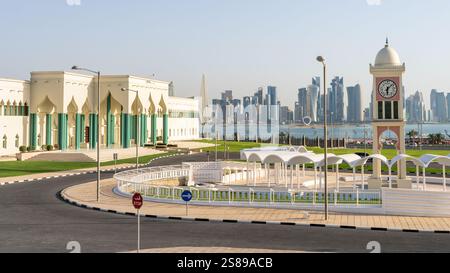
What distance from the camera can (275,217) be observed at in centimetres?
2208

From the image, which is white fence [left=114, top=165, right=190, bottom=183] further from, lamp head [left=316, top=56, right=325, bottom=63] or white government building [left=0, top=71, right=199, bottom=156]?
white government building [left=0, top=71, right=199, bottom=156]

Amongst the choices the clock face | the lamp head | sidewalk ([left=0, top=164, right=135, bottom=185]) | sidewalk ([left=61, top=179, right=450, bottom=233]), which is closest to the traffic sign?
sidewalk ([left=61, top=179, right=450, bottom=233])

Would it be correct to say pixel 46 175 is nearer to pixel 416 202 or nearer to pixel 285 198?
pixel 285 198

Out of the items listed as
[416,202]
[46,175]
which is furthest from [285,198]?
[46,175]

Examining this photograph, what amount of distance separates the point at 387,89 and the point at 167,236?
21239 mm

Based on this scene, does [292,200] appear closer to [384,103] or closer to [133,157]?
[384,103]

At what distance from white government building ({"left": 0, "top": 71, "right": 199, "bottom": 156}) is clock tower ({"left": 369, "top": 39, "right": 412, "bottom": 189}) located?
3716cm

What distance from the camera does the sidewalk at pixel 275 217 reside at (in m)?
20.1

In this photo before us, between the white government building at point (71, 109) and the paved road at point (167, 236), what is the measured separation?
136ft

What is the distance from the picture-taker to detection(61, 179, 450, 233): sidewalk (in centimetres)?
2012

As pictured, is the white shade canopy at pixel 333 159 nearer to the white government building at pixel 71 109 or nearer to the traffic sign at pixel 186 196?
the traffic sign at pixel 186 196

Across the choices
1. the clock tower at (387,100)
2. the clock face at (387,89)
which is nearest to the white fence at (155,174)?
the clock tower at (387,100)
